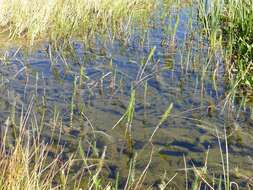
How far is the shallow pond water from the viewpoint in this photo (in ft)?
14.4

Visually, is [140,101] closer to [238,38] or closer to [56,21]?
[238,38]

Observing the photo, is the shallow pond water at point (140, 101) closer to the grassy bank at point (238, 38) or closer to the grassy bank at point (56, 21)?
the grassy bank at point (238, 38)

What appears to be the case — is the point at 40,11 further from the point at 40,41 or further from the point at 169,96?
the point at 169,96

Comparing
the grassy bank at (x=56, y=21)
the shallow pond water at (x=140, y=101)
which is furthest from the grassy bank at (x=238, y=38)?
the grassy bank at (x=56, y=21)

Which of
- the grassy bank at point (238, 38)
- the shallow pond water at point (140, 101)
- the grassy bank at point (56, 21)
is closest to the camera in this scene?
the shallow pond water at point (140, 101)

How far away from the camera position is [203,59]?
22.6ft

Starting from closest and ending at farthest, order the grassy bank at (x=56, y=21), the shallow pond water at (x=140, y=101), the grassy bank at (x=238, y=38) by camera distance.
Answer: the shallow pond water at (x=140, y=101)
the grassy bank at (x=238, y=38)
the grassy bank at (x=56, y=21)

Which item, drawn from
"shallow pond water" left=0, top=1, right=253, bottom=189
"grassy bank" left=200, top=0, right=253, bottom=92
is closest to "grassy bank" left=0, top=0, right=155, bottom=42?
"shallow pond water" left=0, top=1, right=253, bottom=189

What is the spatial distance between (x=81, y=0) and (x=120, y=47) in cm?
161

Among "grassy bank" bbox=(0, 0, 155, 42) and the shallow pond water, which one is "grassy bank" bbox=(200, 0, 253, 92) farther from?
"grassy bank" bbox=(0, 0, 155, 42)

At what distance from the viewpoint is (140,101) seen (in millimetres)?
5535

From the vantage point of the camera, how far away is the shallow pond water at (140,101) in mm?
4375

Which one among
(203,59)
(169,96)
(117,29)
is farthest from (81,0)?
(169,96)

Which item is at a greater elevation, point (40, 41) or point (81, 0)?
point (81, 0)
